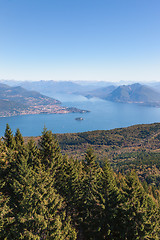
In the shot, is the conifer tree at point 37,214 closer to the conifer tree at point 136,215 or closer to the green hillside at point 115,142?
the conifer tree at point 136,215

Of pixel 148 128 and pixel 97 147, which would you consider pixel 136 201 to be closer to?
pixel 97 147

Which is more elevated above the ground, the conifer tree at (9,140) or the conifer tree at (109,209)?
the conifer tree at (9,140)

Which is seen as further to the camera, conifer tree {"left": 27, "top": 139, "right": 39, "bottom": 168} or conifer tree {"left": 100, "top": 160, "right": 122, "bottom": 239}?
conifer tree {"left": 27, "top": 139, "right": 39, "bottom": 168}

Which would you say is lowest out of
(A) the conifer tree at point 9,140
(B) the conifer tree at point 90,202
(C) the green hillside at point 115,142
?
(C) the green hillside at point 115,142

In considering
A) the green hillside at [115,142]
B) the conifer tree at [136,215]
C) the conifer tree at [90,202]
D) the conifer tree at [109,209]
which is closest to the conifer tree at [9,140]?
the conifer tree at [90,202]

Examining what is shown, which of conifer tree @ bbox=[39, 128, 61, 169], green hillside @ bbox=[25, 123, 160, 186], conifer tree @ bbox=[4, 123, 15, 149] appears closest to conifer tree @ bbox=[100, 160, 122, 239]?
→ conifer tree @ bbox=[39, 128, 61, 169]

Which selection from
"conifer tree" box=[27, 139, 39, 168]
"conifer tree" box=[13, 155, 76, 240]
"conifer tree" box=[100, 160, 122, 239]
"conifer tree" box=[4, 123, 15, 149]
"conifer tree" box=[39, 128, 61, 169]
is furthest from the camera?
"conifer tree" box=[4, 123, 15, 149]

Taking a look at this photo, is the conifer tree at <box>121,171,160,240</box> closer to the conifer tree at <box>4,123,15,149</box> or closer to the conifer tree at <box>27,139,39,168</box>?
the conifer tree at <box>27,139,39,168</box>

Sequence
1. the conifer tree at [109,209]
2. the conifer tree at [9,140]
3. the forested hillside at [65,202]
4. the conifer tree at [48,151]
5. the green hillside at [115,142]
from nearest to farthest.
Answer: the forested hillside at [65,202]
the conifer tree at [109,209]
the conifer tree at [48,151]
the conifer tree at [9,140]
the green hillside at [115,142]

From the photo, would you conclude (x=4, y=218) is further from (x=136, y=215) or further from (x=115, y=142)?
(x=115, y=142)

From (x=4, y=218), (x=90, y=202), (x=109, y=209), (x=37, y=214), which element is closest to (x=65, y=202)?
(x=90, y=202)
